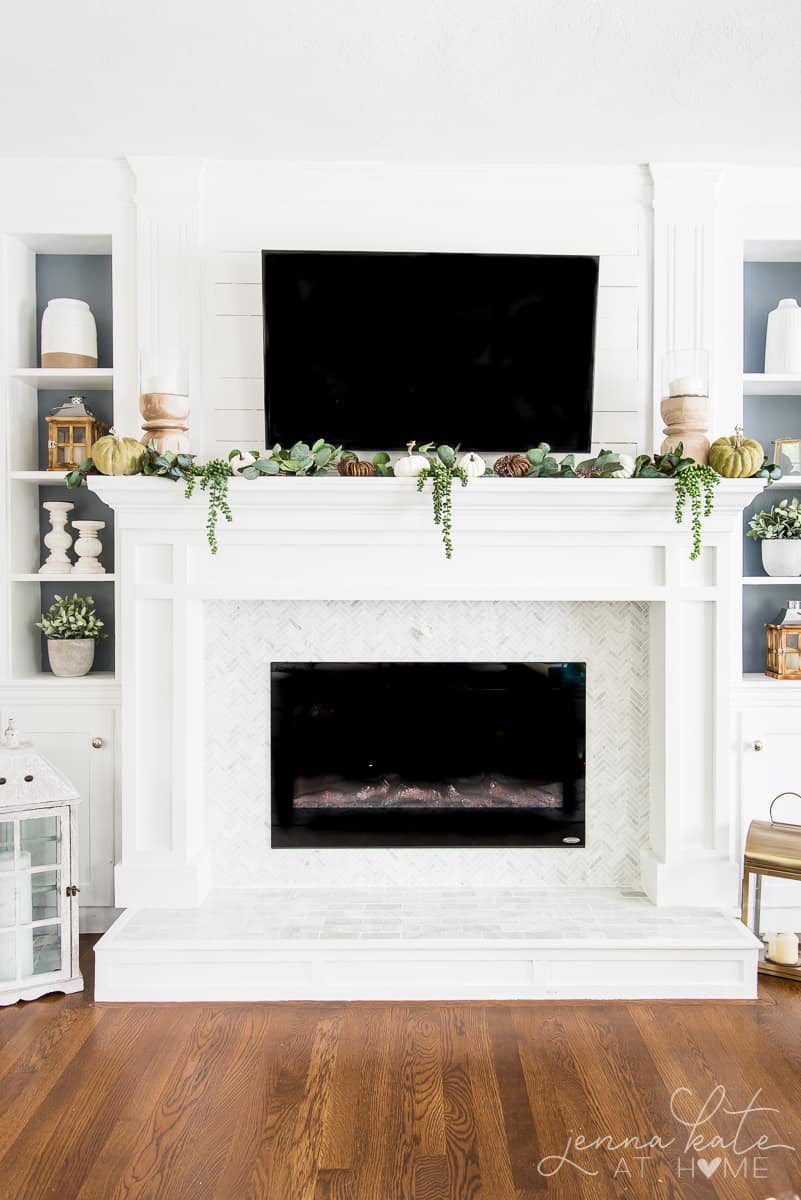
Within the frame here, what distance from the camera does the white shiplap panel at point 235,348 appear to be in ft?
8.86

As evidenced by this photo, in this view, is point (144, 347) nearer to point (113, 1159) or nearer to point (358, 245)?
point (358, 245)

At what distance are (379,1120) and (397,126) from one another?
9.04 feet

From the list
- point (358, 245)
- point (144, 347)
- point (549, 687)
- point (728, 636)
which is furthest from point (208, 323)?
point (728, 636)

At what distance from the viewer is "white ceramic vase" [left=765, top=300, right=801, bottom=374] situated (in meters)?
2.80

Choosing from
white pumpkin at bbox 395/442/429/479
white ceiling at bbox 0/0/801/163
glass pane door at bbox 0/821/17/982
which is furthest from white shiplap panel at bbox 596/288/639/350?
glass pane door at bbox 0/821/17/982

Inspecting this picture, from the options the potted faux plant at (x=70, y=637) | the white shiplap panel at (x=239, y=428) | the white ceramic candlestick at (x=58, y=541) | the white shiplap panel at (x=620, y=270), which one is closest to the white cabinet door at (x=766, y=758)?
the white shiplap panel at (x=620, y=270)

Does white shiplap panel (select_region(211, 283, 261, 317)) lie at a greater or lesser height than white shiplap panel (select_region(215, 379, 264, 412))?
greater

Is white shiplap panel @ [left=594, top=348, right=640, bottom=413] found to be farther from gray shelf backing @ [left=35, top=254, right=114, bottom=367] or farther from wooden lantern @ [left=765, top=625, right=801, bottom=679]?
gray shelf backing @ [left=35, top=254, right=114, bottom=367]

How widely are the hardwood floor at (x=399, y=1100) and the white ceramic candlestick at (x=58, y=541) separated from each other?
138cm

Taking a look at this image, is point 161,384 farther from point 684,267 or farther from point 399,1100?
point 399,1100

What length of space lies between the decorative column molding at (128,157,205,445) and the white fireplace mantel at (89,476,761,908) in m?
0.61

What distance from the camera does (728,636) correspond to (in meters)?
2.58

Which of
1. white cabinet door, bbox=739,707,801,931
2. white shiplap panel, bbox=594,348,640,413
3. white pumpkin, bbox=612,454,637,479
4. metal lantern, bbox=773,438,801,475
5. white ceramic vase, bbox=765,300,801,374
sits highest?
white ceramic vase, bbox=765,300,801,374

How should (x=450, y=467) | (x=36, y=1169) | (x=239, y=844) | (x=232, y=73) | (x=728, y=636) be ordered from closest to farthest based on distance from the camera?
(x=36, y=1169)
(x=232, y=73)
(x=450, y=467)
(x=728, y=636)
(x=239, y=844)
